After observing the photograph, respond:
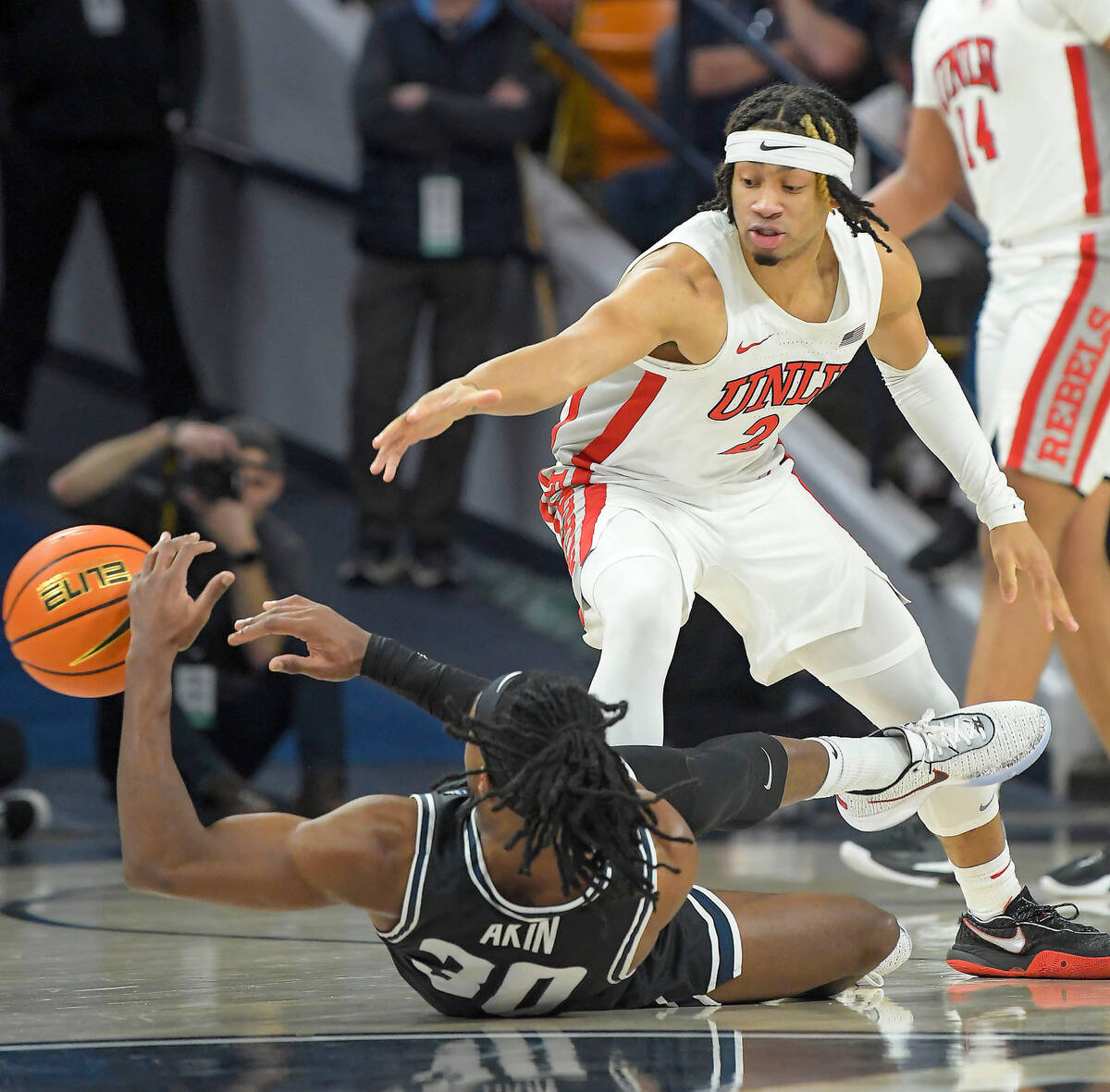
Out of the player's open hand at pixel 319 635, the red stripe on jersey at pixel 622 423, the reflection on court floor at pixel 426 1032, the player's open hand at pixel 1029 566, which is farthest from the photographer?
the player's open hand at pixel 1029 566

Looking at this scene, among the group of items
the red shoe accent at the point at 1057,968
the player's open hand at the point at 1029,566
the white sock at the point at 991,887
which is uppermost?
the player's open hand at the point at 1029,566

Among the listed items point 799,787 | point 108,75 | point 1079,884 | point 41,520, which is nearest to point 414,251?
point 108,75

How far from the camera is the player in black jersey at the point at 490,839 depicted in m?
3.19

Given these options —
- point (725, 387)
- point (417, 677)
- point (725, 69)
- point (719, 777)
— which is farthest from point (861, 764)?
point (725, 69)

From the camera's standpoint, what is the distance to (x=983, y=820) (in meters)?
4.20

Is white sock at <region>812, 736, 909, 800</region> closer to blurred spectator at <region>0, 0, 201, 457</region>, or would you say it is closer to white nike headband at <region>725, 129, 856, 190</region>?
white nike headband at <region>725, 129, 856, 190</region>

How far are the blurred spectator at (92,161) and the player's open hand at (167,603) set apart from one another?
5.04m

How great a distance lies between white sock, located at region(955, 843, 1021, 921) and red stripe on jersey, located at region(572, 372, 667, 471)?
1.25 metres

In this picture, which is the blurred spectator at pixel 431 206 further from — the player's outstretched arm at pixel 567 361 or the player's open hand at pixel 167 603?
the player's open hand at pixel 167 603

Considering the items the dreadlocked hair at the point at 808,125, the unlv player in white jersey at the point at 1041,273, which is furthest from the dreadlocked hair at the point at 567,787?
the unlv player in white jersey at the point at 1041,273

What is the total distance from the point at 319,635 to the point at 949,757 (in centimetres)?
135

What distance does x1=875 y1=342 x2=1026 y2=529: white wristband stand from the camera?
4332 millimetres

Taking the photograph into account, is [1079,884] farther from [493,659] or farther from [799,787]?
[493,659]

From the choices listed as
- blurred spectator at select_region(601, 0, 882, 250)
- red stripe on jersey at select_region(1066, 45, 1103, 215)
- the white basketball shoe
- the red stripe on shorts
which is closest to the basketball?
the white basketball shoe
